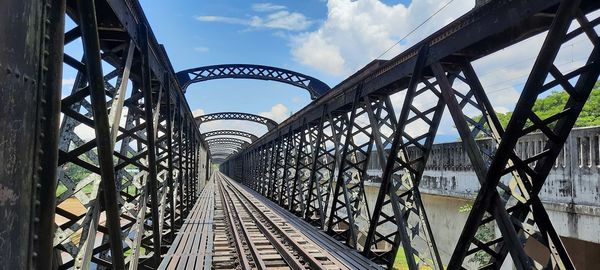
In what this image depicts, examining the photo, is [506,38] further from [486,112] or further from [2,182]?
[2,182]

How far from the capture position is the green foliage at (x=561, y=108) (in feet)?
87.2

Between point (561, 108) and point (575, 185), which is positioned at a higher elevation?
point (561, 108)

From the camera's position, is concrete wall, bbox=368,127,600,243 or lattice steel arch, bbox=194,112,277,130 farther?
lattice steel arch, bbox=194,112,277,130

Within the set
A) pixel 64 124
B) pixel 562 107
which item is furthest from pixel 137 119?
pixel 562 107

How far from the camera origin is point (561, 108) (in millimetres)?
32688

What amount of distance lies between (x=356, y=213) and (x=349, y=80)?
305 cm

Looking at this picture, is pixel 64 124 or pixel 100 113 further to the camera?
pixel 64 124

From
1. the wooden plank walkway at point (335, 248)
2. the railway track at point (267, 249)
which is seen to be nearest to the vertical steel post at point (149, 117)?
the railway track at point (267, 249)

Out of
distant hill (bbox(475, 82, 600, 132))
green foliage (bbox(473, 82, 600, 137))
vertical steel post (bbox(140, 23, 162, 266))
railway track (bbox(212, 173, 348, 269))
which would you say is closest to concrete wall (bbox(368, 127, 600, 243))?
railway track (bbox(212, 173, 348, 269))

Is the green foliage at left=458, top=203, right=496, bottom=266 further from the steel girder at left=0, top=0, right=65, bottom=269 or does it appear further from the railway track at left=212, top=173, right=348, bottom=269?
the steel girder at left=0, top=0, right=65, bottom=269

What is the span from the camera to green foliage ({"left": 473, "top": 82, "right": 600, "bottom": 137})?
26.6m

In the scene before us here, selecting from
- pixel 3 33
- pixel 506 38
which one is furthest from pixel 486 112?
pixel 3 33

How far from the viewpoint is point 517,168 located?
420 cm

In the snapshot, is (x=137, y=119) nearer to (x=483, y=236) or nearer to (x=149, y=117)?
(x=149, y=117)
